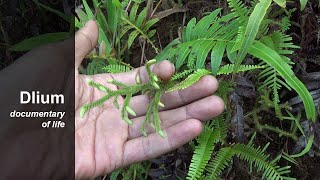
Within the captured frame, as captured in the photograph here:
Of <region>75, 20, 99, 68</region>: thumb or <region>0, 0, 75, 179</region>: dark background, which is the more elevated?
<region>75, 20, 99, 68</region>: thumb

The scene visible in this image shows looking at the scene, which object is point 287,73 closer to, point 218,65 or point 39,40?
point 218,65

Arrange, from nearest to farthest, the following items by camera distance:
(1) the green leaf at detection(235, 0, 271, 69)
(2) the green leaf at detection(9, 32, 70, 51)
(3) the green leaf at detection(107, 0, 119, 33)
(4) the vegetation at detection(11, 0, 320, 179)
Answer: (1) the green leaf at detection(235, 0, 271, 69) < (4) the vegetation at detection(11, 0, 320, 179) < (3) the green leaf at detection(107, 0, 119, 33) < (2) the green leaf at detection(9, 32, 70, 51)

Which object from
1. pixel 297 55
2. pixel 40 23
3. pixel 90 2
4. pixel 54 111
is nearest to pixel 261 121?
pixel 297 55

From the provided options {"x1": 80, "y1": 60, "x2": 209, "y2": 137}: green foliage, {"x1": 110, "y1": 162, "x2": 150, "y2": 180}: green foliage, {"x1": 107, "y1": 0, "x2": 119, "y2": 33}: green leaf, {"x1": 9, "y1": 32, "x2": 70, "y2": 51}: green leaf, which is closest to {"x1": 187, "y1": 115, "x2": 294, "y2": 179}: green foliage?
{"x1": 80, "y1": 60, "x2": 209, "y2": 137}: green foliage

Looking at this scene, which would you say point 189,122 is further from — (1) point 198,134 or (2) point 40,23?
(2) point 40,23

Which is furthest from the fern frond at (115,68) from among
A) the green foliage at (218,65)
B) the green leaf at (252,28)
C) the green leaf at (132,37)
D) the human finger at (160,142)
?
the green leaf at (252,28)

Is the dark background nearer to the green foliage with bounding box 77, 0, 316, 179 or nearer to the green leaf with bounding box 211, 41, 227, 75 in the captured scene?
the green foliage with bounding box 77, 0, 316, 179

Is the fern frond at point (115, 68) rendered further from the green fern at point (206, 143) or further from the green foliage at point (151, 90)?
the green fern at point (206, 143)
